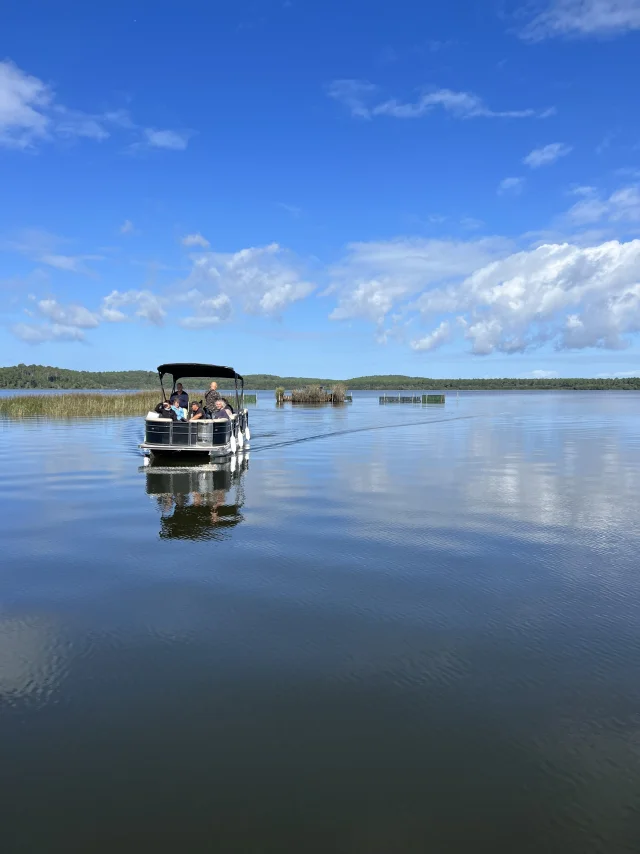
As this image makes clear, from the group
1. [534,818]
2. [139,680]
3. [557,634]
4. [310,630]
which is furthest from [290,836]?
[557,634]

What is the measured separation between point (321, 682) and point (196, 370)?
1886 cm

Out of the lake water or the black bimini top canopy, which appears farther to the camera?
the black bimini top canopy

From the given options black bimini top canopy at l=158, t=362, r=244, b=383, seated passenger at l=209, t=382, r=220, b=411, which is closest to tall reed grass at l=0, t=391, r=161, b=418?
black bimini top canopy at l=158, t=362, r=244, b=383

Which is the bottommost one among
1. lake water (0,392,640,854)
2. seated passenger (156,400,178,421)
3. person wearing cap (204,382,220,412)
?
lake water (0,392,640,854)

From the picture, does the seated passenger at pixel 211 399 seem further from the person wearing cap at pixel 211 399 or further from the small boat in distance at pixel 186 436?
the small boat in distance at pixel 186 436

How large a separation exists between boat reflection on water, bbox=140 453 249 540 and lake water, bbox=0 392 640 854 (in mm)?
138

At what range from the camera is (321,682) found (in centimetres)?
507

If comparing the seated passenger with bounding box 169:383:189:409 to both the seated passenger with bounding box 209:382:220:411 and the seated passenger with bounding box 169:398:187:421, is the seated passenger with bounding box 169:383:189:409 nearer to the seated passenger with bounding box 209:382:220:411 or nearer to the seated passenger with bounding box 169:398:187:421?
the seated passenger with bounding box 169:398:187:421

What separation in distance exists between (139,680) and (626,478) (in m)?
14.4

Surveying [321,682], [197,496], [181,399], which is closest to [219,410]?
[181,399]

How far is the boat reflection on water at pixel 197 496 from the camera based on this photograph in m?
10.8

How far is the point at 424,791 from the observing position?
374cm

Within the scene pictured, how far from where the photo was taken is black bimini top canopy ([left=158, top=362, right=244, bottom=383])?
22000 millimetres

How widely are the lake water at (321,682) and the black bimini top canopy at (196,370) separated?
35.3 ft
